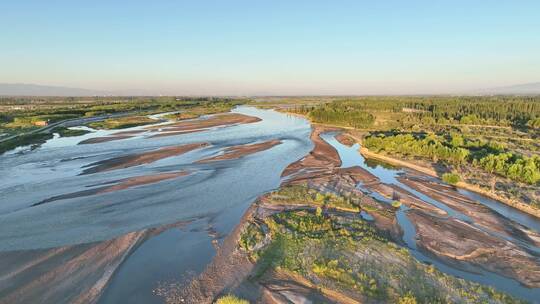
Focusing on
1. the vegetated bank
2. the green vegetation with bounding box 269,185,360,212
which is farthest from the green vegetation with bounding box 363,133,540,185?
the green vegetation with bounding box 269,185,360,212

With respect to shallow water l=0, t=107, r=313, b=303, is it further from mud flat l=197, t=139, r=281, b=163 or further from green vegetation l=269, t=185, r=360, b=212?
→ green vegetation l=269, t=185, r=360, b=212

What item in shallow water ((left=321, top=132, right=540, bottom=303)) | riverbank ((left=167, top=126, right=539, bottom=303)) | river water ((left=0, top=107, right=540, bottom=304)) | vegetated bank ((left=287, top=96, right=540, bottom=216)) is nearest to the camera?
riverbank ((left=167, top=126, right=539, bottom=303))

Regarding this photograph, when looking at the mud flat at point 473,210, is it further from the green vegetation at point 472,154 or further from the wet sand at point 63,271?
the wet sand at point 63,271

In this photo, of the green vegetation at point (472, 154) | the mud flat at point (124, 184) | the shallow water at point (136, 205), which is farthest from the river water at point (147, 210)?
the green vegetation at point (472, 154)

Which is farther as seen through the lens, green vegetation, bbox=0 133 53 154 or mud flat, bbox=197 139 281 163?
green vegetation, bbox=0 133 53 154

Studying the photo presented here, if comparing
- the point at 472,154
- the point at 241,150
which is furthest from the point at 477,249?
the point at 241,150

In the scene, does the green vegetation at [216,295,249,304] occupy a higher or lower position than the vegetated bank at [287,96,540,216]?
lower
